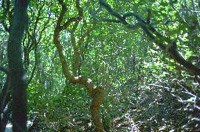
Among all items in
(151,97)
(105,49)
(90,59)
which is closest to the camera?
(151,97)

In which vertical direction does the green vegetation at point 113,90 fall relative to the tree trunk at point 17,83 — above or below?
above

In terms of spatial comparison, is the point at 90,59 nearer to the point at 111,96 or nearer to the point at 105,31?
the point at 105,31

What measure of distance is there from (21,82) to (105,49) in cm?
510

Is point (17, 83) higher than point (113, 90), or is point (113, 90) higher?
point (113, 90)

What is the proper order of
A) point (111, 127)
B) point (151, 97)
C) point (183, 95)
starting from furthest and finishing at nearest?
point (111, 127) < point (151, 97) < point (183, 95)

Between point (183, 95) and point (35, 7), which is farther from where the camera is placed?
point (35, 7)

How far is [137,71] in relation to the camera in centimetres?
788

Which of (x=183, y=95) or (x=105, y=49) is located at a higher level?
(x=105, y=49)

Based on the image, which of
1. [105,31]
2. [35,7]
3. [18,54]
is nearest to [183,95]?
[105,31]

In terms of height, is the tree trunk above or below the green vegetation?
below

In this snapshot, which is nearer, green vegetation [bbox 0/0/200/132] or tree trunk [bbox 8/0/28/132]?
tree trunk [bbox 8/0/28/132]

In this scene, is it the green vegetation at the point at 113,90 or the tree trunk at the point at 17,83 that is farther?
the green vegetation at the point at 113,90

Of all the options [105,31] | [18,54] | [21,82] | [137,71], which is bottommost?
[21,82]

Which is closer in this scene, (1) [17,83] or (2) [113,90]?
(1) [17,83]
